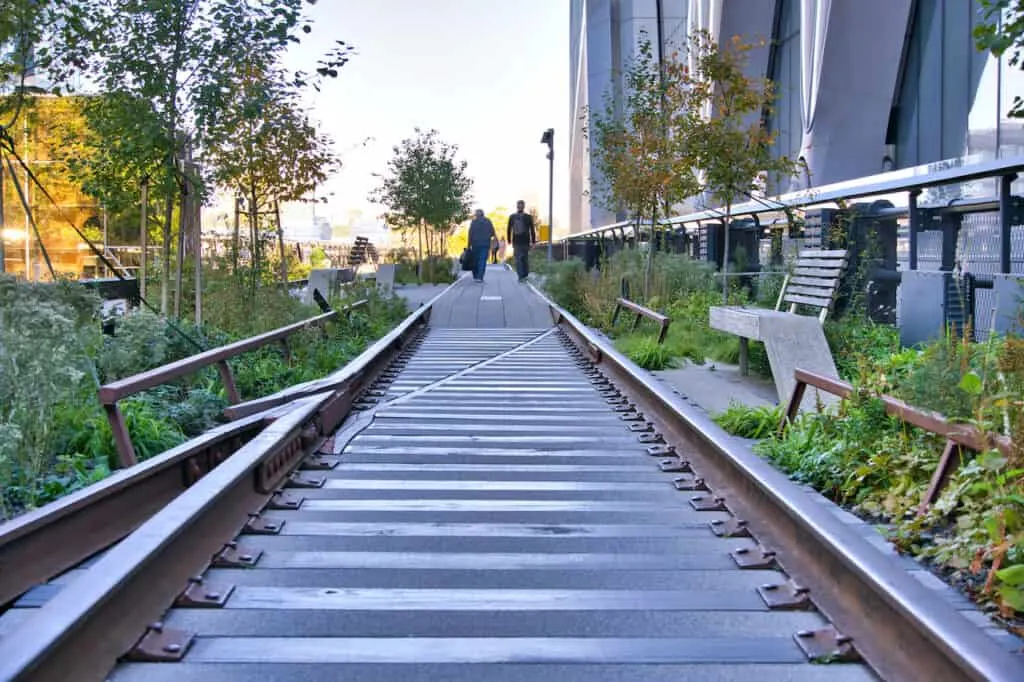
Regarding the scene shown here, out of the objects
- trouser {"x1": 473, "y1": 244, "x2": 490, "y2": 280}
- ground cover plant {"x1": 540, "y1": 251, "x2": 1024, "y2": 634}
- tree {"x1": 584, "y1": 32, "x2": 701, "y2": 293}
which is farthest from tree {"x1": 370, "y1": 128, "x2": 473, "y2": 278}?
ground cover plant {"x1": 540, "y1": 251, "x2": 1024, "y2": 634}

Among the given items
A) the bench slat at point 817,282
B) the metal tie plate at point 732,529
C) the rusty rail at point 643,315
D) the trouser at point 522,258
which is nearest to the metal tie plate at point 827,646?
the metal tie plate at point 732,529

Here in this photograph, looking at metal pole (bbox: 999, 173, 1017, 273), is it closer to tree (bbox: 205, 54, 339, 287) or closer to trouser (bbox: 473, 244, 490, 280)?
tree (bbox: 205, 54, 339, 287)

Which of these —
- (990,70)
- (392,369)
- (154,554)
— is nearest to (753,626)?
(154,554)

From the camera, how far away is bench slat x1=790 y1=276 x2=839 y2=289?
815 centimetres

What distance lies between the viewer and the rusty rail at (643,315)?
9953 mm

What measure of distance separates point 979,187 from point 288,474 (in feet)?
19.8

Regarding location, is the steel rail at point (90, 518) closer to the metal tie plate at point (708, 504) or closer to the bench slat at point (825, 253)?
the metal tie plate at point (708, 504)

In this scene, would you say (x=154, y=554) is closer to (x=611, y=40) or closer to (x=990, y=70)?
(x=990, y=70)

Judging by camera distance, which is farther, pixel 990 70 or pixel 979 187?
pixel 990 70

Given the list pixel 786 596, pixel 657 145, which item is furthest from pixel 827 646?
pixel 657 145

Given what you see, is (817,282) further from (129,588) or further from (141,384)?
(129,588)

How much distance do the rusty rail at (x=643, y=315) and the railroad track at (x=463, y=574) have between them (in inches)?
165

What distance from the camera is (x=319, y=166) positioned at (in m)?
13.6

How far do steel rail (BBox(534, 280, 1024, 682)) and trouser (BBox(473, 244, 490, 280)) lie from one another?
23326 millimetres
